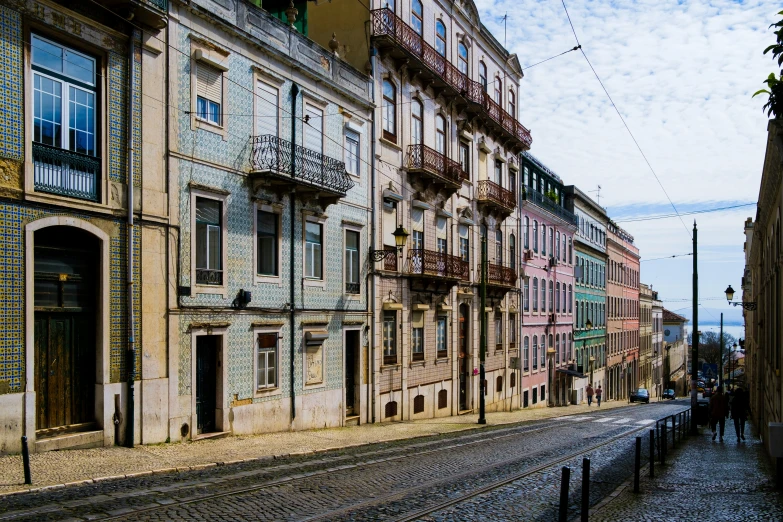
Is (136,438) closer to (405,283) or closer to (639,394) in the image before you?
(405,283)

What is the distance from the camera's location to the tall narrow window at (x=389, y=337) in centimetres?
2545

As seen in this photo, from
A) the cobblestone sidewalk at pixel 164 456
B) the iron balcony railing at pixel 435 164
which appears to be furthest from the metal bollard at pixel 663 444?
the iron balcony railing at pixel 435 164

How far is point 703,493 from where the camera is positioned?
12.5 m

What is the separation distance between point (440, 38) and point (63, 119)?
1887 centimetres

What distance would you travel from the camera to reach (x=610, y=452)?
1809 cm

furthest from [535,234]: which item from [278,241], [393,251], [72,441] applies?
[72,441]

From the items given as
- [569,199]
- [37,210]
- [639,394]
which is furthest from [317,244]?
[639,394]

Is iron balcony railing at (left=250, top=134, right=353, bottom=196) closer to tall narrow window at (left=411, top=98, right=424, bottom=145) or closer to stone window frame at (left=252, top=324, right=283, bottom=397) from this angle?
stone window frame at (left=252, top=324, right=283, bottom=397)

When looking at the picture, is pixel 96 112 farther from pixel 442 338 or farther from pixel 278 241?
pixel 442 338

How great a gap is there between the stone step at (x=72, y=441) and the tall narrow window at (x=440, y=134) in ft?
61.4

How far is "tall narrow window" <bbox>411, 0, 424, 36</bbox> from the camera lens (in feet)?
90.2

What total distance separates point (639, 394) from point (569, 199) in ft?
56.1

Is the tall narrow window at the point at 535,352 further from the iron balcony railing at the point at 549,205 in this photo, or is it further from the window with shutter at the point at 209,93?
the window with shutter at the point at 209,93

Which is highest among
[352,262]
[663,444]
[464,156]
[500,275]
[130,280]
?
[464,156]
